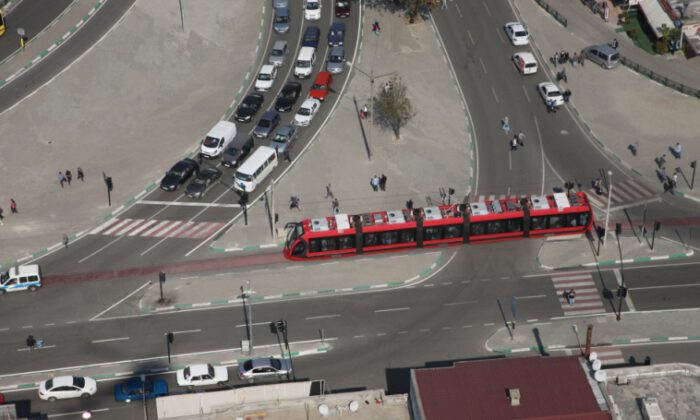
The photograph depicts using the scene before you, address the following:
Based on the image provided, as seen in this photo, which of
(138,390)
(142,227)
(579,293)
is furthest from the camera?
(142,227)

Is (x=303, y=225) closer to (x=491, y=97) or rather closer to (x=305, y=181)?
(x=305, y=181)

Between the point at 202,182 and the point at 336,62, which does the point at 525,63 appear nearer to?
the point at 336,62

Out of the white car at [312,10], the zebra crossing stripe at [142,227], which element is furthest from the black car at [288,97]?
the zebra crossing stripe at [142,227]

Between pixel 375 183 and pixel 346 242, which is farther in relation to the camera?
pixel 375 183

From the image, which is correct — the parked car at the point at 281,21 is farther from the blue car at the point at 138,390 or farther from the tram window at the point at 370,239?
the blue car at the point at 138,390

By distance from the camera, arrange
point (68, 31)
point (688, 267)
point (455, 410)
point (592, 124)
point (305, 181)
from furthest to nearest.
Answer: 1. point (68, 31)
2. point (592, 124)
3. point (305, 181)
4. point (688, 267)
5. point (455, 410)

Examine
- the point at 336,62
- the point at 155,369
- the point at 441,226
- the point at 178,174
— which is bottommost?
the point at 155,369

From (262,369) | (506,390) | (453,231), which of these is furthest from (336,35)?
(506,390)

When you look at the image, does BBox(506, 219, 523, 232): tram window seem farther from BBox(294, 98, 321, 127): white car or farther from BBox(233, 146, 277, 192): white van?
BBox(294, 98, 321, 127): white car

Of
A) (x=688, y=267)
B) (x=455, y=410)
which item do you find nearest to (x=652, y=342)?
(x=688, y=267)
